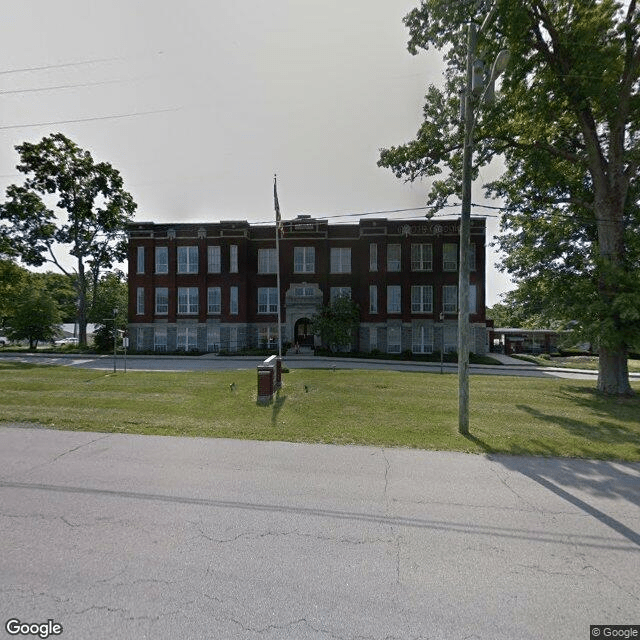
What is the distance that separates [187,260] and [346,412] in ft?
88.8

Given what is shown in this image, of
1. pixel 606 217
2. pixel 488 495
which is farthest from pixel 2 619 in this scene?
pixel 606 217

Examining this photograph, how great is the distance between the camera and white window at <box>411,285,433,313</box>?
2948 cm

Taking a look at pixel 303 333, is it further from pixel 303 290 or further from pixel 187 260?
pixel 187 260

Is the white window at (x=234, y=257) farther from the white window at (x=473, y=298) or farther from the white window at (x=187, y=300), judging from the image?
the white window at (x=473, y=298)

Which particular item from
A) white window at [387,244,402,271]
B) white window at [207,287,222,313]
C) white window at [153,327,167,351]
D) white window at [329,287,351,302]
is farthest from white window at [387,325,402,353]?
white window at [153,327,167,351]

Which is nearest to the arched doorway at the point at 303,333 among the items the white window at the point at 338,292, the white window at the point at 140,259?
the white window at the point at 338,292

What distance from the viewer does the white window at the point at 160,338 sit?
30859mm

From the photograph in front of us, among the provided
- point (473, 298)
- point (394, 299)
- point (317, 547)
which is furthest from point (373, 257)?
point (317, 547)

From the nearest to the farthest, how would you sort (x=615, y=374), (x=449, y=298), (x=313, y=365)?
(x=615, y=374) < (x=313, y=365) < (x=449, y=298)

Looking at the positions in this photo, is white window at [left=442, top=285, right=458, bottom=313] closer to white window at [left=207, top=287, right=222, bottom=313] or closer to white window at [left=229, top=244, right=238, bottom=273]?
white window at [left=229, top=244, right=238, bottom=273]

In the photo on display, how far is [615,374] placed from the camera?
40.0ft

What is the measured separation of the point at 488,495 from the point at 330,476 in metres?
2.12

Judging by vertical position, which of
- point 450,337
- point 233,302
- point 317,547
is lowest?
point 317,547

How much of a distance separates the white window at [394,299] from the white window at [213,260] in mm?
15683
